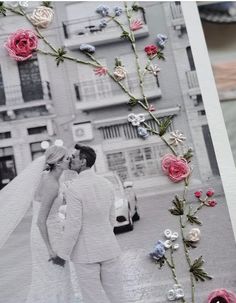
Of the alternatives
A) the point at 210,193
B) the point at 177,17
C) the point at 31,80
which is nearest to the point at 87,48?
the point at 31,80

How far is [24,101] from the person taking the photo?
1.14 meters

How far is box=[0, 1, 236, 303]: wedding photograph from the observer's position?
1024 millimetres

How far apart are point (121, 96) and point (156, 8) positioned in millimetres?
285

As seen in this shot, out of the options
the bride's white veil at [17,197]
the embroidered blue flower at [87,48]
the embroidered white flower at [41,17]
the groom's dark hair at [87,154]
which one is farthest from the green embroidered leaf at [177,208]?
the embroidered white flower at [41,17]

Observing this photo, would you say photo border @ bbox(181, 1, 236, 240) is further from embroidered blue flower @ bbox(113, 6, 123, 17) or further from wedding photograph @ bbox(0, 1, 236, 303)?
embroidered blue flower @ bbox(113, 6, 123, 17)

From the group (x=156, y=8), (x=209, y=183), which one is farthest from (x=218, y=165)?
(x=156, y=8)

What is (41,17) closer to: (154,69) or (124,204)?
(154,69)

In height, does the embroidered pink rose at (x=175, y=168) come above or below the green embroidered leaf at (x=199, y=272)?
above

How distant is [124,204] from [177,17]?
0.55m

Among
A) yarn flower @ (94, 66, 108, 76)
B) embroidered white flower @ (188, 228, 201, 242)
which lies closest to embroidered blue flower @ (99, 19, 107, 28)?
yarn flower @ (94, 66, 108, 76)

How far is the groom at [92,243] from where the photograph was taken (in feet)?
3.31

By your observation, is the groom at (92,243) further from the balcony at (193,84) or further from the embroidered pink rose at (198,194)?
the balcony at (193,84)

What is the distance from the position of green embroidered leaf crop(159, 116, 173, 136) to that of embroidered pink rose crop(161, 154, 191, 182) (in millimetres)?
68

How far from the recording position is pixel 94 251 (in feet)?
3.31
